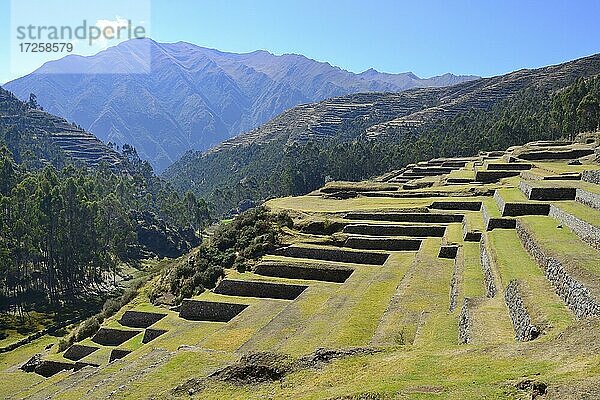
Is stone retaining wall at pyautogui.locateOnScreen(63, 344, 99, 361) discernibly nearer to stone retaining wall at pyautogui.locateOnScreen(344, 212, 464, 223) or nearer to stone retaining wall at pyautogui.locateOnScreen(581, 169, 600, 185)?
stone retaining wall at pyautogui.locateOnScreen(344, 212, 464, 223)

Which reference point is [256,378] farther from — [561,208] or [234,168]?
[234,168]

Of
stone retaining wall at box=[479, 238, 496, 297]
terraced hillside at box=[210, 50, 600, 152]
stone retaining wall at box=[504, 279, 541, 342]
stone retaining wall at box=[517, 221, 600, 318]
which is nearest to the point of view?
stone retaining wall at box=[517, 221, 600, 318]

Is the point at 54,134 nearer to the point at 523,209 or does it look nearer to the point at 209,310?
the point at 209,310

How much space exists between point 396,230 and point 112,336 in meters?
16.3

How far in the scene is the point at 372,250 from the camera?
95.0ft

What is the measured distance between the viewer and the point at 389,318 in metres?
17.4

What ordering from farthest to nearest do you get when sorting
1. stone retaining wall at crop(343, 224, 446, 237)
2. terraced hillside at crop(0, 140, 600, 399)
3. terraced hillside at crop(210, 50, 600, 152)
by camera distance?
1. terraced hillside at crop(210, 50, 600, 152)
2. stone retaining wall at crop(343, 224, 446, 237)
3. terraced hillside at crop(0, 140, 600, 399)

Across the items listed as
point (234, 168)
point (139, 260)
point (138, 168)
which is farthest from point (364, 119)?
point (139, 260)

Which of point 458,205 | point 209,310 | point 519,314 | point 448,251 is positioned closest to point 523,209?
point 448,251

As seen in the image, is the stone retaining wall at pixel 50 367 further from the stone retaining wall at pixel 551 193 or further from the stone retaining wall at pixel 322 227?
the stone retaining wall at pixel 551 193

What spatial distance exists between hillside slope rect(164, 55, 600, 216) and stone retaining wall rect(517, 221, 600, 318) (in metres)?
52.3

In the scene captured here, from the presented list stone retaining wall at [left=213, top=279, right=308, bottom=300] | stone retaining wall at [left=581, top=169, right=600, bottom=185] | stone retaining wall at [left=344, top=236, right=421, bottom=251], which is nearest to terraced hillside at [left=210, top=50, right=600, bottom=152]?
stone retaining wall at [left=581, top=169, right=600, bottom=185]

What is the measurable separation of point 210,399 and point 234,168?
14272 cm

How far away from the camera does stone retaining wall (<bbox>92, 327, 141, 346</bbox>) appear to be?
Result: 26.7 metres
